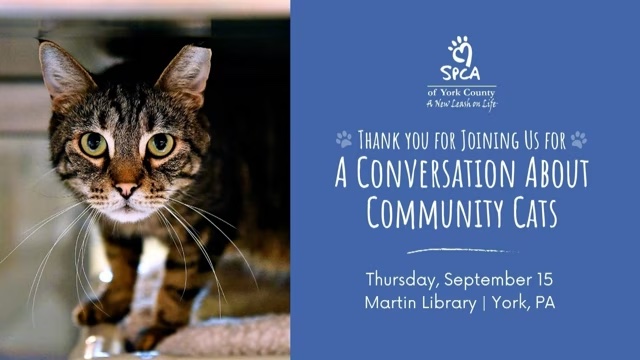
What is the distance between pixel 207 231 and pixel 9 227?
0.25 meters

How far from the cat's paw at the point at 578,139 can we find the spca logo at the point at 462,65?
0.13 metres

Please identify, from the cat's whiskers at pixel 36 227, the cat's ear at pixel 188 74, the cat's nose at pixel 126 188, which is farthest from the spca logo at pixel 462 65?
the cat's whiskers at pixel 36 227

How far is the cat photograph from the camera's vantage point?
0.80 meters

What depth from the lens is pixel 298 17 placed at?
2.59 feet

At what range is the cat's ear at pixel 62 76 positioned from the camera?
0.81 meters

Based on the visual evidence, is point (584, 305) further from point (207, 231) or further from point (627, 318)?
point (207, 231)

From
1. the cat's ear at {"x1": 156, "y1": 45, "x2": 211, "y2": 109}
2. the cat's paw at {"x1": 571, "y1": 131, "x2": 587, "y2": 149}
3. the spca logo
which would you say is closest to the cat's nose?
the cat's ear at {"x1": 156, "y1": 45, "x2": 211, "y2": 109}

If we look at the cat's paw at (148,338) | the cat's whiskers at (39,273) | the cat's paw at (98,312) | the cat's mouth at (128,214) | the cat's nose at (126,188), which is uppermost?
the cat's nose at (126,188)

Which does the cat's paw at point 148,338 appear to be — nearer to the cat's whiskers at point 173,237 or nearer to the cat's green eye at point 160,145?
the cat's whiskers at point 173,237

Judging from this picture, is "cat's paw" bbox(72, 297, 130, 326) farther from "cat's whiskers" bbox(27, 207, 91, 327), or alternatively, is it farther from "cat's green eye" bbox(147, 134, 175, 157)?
"cat's green eye" bbox(147, 134, 175, 157)

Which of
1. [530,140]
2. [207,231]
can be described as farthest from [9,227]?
[530,140]

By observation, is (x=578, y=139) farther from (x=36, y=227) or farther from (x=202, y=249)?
(x=36, y=227)

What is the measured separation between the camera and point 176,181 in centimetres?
82

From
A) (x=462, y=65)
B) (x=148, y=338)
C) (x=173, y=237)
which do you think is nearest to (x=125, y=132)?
(x=173, y=237)
